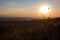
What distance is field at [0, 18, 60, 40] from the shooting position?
5285mm

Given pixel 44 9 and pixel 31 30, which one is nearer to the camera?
pixel 31 30

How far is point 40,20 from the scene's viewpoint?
5637mm

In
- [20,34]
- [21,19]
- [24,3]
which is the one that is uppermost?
[24,3]

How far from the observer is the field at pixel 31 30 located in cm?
529

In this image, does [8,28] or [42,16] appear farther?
[42,16]

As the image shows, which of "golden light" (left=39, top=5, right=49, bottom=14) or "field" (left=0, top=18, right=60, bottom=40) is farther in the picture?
"golden light" (left=39, top=5, right=49, bottom=14)

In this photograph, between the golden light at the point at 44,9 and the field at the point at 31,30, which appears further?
the golden light at the point at 44,9

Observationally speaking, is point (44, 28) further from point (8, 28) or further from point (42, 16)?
point (8, 28)

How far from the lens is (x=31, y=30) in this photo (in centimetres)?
549

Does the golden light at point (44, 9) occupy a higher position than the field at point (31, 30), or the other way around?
the golden light at point (44, 9)

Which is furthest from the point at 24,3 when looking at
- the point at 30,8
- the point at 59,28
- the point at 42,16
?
the point at 59,28

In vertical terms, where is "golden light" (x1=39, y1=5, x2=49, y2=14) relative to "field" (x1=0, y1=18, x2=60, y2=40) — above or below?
above

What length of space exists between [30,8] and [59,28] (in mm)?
995

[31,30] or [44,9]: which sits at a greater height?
[44,9]
